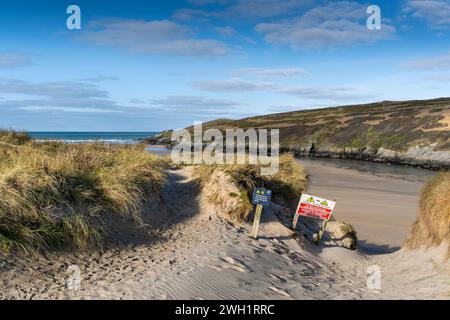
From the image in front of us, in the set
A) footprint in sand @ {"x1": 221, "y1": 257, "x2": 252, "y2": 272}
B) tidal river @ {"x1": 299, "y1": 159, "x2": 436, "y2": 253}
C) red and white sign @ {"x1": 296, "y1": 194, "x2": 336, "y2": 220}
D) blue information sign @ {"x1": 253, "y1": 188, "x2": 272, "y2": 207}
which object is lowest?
tidal river @ {"x1": 299, "y1": 159, "x2": 436, "y2": 253}

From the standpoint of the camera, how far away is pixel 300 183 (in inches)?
547

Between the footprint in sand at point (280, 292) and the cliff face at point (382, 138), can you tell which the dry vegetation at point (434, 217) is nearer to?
the footprint in sand at point (280, 292)

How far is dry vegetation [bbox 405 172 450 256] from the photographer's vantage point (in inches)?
361

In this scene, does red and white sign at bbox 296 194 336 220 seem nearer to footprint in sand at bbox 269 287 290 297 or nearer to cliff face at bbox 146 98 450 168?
footprint in sand at bbox 269 287 290 297

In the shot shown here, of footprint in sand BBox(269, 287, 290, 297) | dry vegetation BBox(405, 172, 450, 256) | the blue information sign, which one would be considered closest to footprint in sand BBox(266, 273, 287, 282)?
footprint in sand BBox(269, 287, 290, 297)

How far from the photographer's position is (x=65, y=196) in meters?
8.12

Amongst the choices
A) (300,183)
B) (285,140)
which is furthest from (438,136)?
(300,183)

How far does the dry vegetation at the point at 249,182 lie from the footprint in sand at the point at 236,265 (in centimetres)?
272

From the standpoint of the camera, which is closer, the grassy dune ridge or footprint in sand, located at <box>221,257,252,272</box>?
the grassy dune ridge

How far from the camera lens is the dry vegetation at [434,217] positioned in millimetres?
9164

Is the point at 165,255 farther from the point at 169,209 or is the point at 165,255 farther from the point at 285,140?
the point at 285,140
